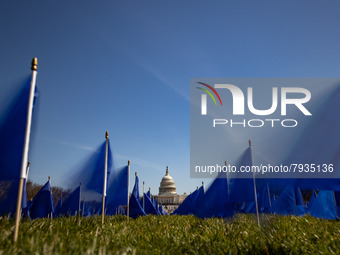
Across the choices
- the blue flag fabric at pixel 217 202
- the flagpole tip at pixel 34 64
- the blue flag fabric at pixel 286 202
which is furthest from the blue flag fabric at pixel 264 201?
the flagpole tip at pixel 34 64

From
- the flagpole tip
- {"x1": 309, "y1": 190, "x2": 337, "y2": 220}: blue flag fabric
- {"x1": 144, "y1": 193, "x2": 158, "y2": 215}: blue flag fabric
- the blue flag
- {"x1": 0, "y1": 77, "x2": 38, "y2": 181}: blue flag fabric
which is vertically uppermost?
the flagpole tip

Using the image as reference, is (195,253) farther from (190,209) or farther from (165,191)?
(165,191)

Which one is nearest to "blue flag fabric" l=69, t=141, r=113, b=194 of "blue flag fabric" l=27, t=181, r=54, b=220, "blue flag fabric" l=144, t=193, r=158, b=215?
"blue flag fabric" l=27, t=181, r=54, b=220

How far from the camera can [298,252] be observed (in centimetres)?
558

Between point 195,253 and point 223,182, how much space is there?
21.8 ft

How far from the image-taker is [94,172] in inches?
492

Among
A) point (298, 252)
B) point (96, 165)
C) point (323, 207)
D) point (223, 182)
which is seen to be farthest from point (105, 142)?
point (323, 207)

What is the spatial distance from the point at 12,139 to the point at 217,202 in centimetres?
790

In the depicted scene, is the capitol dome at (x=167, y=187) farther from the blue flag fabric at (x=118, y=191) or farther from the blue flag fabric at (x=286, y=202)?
the blue flag fabric at (x=286, y=202)

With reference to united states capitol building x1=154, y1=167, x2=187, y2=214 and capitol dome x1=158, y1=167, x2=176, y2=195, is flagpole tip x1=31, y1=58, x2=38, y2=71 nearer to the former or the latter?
united states capitol building x1=154, y1=167, x2=187, y2=214

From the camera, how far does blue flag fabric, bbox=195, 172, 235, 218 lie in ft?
37.0

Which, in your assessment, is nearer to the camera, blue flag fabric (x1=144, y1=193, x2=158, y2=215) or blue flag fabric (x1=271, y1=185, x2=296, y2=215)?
blue flag fabric (x1=271, y1=185, x2=296, y2=215)

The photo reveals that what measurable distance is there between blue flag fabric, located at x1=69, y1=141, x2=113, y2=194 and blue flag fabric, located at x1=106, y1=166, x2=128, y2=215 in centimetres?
425

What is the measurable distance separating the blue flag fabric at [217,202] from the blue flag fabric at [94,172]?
431 cm
